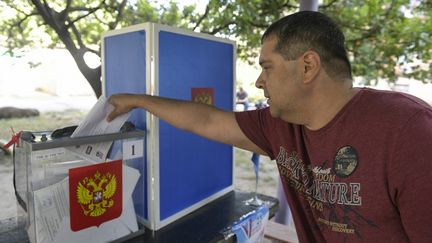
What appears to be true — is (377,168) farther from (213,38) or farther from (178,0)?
(178,0)

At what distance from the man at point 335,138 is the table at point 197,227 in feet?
0.97

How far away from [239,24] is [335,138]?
186 centimetres

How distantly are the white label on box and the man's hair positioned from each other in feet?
1.89

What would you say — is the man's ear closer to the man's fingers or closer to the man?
the man

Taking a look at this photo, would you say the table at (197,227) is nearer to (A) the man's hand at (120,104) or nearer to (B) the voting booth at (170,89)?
(B) the voting booth at (170,89)

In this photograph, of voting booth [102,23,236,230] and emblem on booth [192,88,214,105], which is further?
emblem on booth [192,88,214,105]

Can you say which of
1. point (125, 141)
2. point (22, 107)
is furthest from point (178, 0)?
point (22, 107)

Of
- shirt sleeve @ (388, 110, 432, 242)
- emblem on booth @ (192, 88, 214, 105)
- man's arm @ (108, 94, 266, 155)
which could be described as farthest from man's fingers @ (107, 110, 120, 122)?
shirt sleeve @ (388, 110, 432, 242)

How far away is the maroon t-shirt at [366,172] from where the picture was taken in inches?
34.5

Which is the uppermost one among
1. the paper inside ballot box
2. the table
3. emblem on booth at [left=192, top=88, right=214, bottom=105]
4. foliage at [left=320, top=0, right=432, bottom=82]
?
foliage at [left=320, top=0, right=432, bottom=82]

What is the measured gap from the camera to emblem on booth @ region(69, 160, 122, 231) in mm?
1014

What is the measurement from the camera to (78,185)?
1015 millimetres

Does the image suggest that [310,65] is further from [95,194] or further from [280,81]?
[95,194]

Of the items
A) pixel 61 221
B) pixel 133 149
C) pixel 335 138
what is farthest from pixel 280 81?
pixel 61 221
